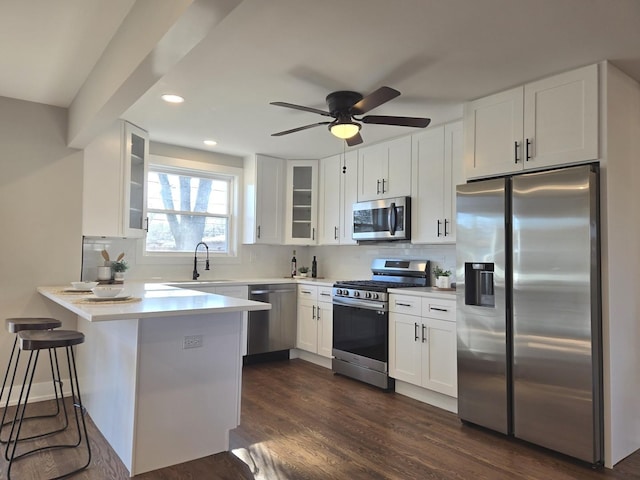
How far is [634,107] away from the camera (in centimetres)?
276

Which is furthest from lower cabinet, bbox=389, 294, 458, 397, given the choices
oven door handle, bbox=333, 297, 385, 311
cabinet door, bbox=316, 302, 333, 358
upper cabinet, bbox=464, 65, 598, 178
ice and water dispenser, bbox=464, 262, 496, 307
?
upper cabinet, bbox=464, 65, 598, 178

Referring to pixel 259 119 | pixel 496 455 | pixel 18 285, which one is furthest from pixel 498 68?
pixel 18 285

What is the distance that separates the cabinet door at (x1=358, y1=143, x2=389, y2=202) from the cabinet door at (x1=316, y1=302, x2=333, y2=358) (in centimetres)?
122

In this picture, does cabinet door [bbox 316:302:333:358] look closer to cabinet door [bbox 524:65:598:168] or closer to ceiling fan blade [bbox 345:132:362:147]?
ceiling fan blade [bbox 345:132:362:147]

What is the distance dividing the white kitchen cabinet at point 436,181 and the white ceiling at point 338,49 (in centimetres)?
27

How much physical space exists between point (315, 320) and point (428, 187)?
188cm

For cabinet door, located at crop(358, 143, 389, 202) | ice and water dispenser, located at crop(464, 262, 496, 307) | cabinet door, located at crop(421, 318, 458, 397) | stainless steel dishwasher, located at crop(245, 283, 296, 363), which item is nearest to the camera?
ice and water dispenser, located at crop(464, 262, 496, 307)

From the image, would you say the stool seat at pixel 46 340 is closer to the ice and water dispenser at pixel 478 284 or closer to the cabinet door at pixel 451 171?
the ice and water dispenser at pixel 478 284

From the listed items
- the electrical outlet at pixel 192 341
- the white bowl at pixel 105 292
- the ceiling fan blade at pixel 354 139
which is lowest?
the electrical outlet at pixel 192 341

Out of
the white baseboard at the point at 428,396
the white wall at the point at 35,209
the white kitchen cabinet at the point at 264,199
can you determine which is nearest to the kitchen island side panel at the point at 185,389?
the white baseboard at the point at 428,396

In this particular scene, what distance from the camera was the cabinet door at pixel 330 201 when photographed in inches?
190

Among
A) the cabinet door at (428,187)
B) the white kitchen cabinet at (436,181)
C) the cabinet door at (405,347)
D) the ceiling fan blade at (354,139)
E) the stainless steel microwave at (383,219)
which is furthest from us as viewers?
the stainless steel microwave at (383,219)

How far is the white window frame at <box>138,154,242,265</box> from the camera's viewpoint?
4453mm

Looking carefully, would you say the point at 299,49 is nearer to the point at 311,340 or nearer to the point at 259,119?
the point at 259,119
